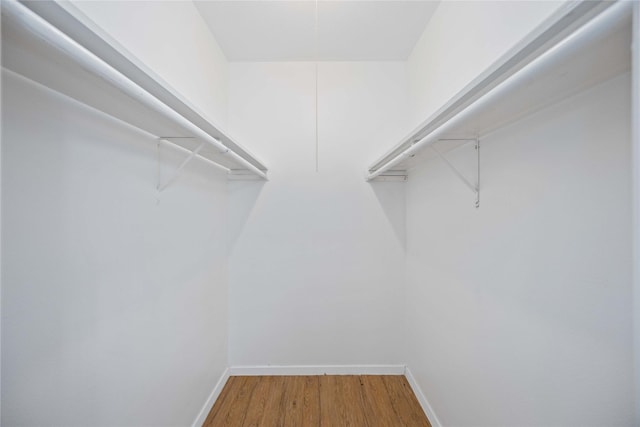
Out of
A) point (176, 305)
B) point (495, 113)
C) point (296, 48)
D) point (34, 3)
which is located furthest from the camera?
point (296, 48)

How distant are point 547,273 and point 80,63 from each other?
1.33 m

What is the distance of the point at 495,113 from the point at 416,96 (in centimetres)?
117

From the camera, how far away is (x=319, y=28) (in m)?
1.70

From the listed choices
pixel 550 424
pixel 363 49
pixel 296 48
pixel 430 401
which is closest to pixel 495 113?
pixel 550 424

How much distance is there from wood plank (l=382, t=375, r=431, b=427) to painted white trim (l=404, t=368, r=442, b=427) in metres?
0.03

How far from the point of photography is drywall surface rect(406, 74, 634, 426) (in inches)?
25.0

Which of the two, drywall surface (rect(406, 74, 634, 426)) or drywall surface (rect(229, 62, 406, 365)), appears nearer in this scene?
drywall surface (rect(406, 74, 634, 426))

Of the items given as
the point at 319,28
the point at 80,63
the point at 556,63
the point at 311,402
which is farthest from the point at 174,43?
the point at 311,402

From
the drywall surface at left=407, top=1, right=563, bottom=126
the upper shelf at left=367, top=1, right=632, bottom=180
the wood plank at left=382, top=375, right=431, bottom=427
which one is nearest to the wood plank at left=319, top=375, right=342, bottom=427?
the wood plank at left=382, top=375, right=431, bottom=427

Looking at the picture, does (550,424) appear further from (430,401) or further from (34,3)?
(34,3)

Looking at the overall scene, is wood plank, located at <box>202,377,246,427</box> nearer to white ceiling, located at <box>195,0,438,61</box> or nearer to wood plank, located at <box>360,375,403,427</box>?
wood plank, located at <box>360,375,403,427</box>

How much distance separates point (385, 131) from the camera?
82.1 inches

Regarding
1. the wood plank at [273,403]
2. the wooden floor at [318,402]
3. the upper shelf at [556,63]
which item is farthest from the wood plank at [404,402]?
the upper shelf at [556,63]

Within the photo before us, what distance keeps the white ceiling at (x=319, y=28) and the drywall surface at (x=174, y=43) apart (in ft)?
0.53
